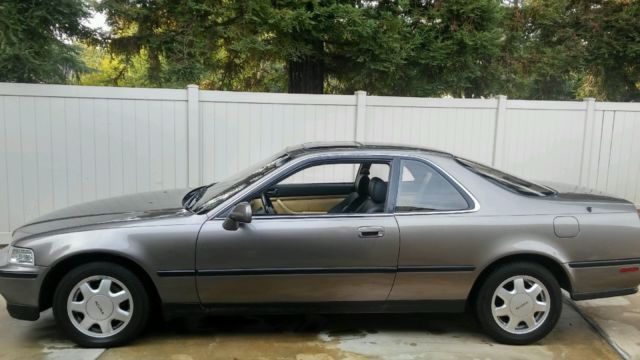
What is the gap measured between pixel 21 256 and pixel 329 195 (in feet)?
8.81

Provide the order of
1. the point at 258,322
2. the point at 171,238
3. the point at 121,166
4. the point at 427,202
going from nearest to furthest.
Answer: the point at 171,238, the point at 427,202, the point at 258,322, the point at 121,166

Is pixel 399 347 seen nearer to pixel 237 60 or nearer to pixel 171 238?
pixel 171 238

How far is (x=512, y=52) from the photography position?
9.52 meters

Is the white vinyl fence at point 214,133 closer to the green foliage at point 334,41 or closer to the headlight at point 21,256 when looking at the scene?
the green foliage at point 334,41

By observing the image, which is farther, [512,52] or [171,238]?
[512,52]

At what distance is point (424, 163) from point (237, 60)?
6.33m

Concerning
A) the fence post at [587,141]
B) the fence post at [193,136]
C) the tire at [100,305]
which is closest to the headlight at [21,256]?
the tire at [100,305]

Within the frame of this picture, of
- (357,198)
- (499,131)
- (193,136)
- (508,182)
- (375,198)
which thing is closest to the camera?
(375,198)

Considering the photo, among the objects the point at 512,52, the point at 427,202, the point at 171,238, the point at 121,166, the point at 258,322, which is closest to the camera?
the point at 171,238

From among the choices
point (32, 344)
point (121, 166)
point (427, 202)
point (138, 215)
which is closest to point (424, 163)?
point (427, 202)

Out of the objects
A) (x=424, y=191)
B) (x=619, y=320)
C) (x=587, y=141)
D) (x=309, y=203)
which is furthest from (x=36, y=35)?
(x=587, y=141)

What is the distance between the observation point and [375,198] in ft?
14.2

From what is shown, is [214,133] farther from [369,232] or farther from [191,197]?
[369,232]

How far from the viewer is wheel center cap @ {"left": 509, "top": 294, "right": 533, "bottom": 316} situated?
13.6ft
